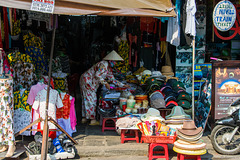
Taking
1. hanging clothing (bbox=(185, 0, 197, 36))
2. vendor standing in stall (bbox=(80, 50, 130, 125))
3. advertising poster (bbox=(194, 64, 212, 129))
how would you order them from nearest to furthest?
hanging clothing (bbox=(185, 0, 197, 36)) → advertising poster (bbox=(194, 64, 212, 129)) → vendor standing in stall (bbox=(80, 50, 130, 125))

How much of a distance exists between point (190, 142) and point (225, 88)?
2.01m

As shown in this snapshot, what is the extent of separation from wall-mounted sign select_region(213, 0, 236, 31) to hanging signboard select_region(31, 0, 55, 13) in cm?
399

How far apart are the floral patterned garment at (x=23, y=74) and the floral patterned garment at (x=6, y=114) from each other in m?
1.11

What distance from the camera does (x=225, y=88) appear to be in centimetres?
686

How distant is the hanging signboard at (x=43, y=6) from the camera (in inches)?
203

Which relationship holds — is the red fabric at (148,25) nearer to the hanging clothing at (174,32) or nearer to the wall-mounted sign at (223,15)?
the hanging clothing at (174,32)

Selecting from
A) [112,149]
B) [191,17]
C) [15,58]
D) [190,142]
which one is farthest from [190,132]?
[15,58]

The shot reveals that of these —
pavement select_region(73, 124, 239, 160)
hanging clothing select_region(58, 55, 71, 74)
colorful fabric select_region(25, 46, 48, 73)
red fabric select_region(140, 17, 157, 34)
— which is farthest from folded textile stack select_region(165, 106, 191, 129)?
hanging clothing select_region(58, 55, 71, 74)

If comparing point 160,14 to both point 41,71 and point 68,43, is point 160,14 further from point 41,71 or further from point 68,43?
point 68,43

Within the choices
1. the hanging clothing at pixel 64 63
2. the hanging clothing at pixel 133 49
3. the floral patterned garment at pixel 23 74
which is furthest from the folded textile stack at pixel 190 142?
the hanging clothing at pixel 64 63

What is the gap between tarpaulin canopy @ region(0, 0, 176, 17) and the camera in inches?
207

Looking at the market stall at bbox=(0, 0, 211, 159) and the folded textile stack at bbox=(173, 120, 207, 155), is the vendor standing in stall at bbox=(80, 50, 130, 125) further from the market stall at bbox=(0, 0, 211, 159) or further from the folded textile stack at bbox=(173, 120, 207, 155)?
the folded textile stack at bbox=(173, 120, 207, 155)

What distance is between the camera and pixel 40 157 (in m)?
5.66

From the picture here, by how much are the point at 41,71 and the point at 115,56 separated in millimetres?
2173
